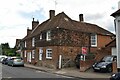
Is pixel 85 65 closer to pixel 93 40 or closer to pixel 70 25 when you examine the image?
pixel 70 25

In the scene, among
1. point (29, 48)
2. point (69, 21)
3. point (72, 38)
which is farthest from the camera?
point (29, 48)

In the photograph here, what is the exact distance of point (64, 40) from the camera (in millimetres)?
36281

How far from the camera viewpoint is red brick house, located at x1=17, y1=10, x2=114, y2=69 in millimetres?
36000

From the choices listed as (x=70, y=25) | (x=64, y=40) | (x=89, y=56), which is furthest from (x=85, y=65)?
(x=70, y=25)

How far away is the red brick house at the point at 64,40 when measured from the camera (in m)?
36.0

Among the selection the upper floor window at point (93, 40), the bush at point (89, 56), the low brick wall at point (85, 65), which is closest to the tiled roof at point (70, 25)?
the upper floor window at point (93, 40)

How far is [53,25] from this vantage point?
38000 millimetres

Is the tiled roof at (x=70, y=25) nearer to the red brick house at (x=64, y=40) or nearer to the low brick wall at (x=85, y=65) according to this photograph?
the red brick house at (x=64, y=40)

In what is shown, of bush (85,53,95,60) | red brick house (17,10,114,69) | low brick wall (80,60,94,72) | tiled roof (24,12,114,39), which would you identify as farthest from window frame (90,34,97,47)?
low brick wall (80,60,94,72)

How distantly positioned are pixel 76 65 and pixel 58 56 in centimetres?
272

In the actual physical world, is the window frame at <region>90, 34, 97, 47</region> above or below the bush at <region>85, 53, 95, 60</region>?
above

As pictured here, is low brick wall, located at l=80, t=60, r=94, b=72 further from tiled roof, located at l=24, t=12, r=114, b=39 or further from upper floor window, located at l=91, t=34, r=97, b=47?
upper floor window, located at l=91, t=34, r=97, b=47

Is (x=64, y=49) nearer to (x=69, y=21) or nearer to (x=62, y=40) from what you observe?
(x=62, y=40)

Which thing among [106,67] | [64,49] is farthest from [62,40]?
[106,67]
